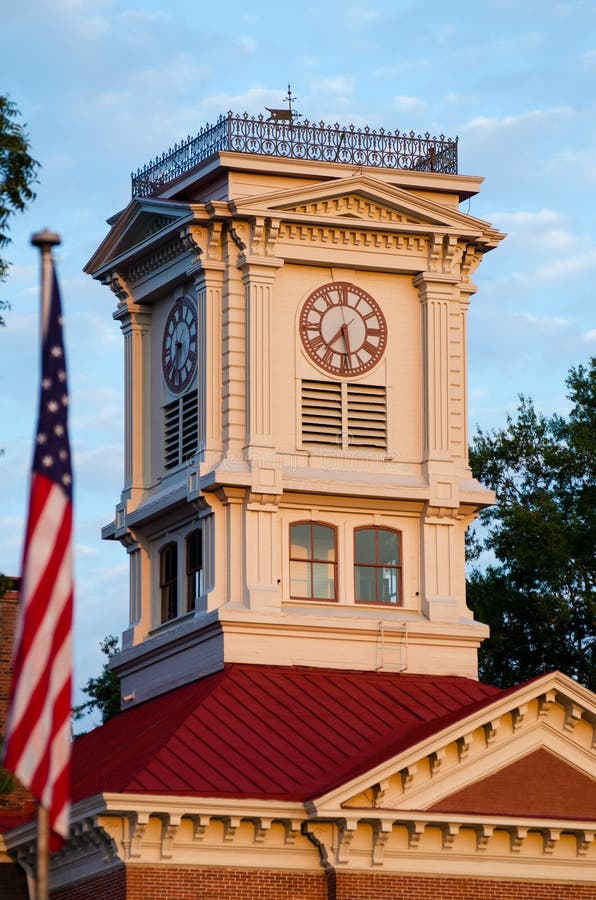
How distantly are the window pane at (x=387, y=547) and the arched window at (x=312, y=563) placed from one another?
92 cm

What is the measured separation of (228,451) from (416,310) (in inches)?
187

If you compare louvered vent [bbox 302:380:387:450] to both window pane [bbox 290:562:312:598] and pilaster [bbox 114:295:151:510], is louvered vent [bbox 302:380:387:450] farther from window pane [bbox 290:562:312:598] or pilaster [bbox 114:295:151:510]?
pilaster [bbox 114:295:151:510]

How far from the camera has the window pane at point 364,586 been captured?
45.8 metres

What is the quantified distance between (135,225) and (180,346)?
2708 mm

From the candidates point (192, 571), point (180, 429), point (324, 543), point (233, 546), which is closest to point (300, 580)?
point (324, 543)

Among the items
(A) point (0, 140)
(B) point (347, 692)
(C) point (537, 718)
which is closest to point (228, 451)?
(B) point (347, 692)

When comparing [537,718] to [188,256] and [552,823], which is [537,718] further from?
[188,256]

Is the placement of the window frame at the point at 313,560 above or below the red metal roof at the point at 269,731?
above

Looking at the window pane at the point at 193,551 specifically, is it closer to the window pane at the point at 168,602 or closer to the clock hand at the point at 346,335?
the window pane at the point at 168,602

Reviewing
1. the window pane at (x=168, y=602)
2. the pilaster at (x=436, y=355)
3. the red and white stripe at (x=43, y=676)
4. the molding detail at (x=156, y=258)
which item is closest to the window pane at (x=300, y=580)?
the window pane at (x=168, y=602)

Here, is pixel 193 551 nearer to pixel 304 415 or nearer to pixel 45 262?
pixel 304 415

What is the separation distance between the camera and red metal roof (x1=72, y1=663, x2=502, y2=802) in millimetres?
40031

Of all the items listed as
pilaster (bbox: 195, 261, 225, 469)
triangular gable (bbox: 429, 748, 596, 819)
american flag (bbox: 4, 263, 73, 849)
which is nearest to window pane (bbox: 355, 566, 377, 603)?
pilaster (bbox: 195, 261, 225, 469)

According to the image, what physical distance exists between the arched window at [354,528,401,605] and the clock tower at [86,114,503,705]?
→ 0.12 feet
